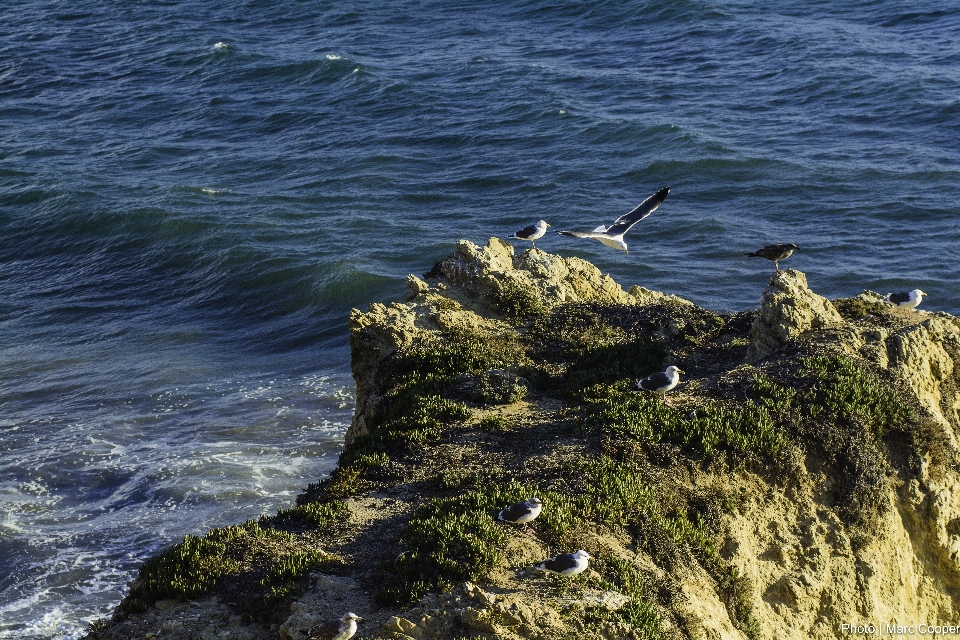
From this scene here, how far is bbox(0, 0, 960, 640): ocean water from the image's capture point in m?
21.3

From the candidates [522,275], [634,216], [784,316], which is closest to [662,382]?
[784,316]

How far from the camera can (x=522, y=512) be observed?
1063cm

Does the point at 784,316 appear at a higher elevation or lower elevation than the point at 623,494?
higher

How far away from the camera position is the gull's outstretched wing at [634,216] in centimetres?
1626

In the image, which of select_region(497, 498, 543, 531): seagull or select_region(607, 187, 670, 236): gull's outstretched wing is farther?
select_region(607, 187, 670, 236): gull's outstretched wing

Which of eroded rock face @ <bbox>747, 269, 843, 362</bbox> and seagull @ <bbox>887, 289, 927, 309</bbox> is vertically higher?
eroded rock face @ <bbox>747, 269, 843, 362</bbox>

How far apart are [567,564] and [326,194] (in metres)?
28.7

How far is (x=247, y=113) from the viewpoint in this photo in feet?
154

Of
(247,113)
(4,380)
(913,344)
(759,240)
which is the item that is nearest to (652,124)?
(759,240)

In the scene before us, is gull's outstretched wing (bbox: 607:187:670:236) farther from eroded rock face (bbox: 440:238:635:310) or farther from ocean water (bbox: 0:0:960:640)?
ocean water (bbox: 0:0:960:640)

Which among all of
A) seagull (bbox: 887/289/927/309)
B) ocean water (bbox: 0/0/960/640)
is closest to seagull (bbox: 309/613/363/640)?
ocean water (bbox: 0/0/960/640)

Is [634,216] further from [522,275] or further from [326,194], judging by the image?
[326,194]

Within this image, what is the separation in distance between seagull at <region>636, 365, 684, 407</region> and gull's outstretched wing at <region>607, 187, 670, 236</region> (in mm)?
3367

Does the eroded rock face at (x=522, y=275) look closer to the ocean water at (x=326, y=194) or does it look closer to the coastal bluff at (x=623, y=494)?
the coastal bluff at (x=623, y=494)
